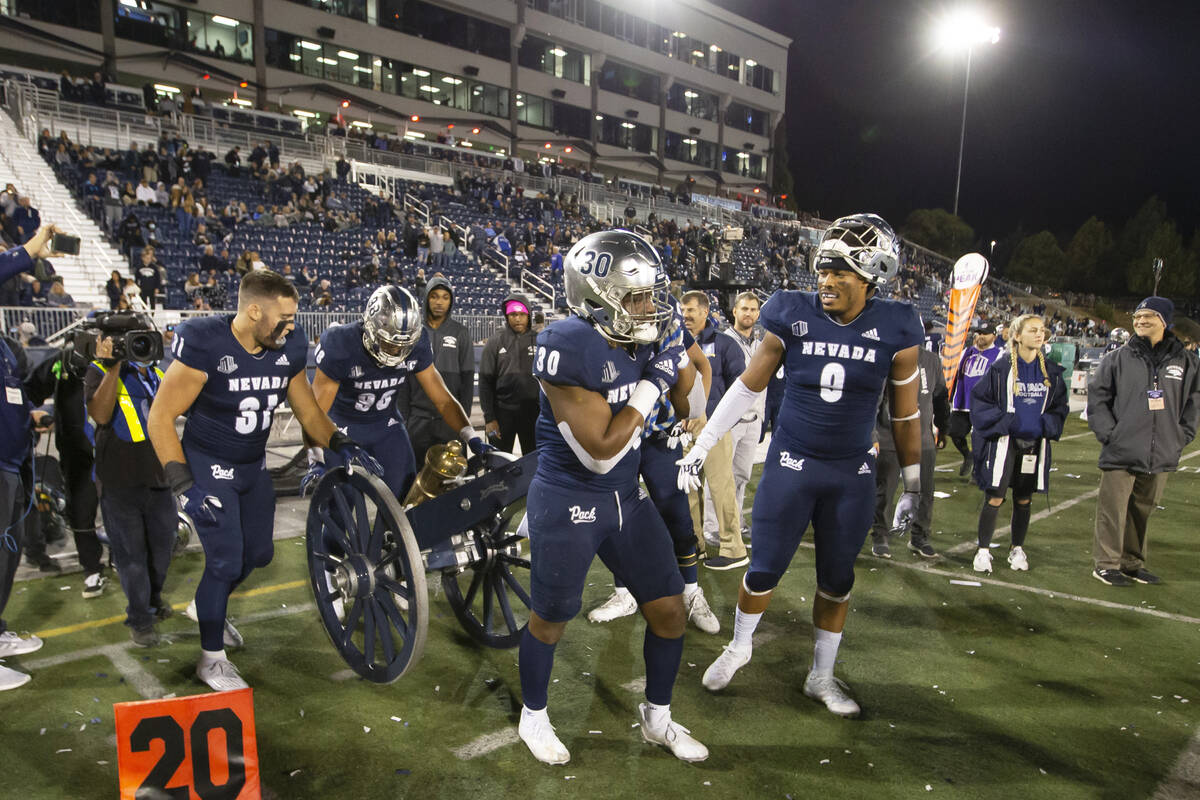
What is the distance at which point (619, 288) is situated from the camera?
113 inches

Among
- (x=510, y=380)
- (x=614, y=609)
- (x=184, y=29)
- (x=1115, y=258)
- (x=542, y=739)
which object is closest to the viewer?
(x=542, y=739)

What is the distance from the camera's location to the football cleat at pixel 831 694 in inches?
148

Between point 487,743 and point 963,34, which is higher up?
point 963,34

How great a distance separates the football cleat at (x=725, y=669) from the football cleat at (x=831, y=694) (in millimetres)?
340

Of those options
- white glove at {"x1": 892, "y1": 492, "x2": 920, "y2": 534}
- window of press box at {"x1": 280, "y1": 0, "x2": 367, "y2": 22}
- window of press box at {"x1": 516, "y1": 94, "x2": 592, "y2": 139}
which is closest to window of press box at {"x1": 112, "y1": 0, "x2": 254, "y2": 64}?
window of press box at {"x1": 280, "y1": 0, "x2": 367, "y2": 22}

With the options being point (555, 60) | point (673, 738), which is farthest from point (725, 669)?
point (555, 60)

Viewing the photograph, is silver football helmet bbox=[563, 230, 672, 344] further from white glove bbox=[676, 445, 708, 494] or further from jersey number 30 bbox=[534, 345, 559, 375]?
white glove bbox=[676, 445, 708, 494]

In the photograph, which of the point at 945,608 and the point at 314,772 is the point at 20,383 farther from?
the point at 945,608

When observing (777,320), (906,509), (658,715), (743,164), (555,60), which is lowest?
(658,715)

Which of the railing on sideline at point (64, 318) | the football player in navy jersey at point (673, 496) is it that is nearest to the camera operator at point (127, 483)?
the football player in navy jersey at point (673, 496)

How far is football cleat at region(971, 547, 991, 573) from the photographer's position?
6.09 metres

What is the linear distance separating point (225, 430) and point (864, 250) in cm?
322

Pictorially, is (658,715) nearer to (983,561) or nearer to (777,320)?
(777,320)

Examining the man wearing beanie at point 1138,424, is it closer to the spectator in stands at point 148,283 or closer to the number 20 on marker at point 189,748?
the number 20 on marker at point 189,748
